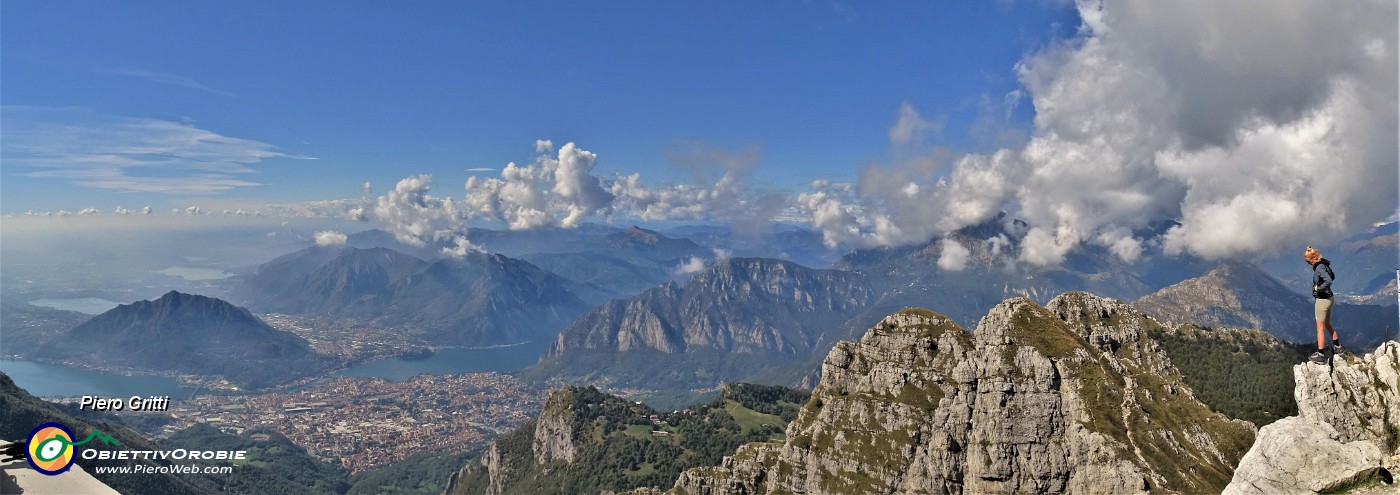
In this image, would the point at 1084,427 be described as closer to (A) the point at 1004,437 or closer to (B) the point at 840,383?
(A) the point at 1004,437

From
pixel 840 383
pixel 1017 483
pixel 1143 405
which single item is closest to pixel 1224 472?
pixel 1143 405

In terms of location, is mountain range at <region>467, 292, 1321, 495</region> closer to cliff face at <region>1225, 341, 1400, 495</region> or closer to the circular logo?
cliff face at <region>1225, 341, 1400, 495</region>

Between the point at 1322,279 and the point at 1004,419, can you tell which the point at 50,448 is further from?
the point at 1004,419

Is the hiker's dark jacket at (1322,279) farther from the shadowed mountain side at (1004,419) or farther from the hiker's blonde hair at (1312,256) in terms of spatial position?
the shadowed mountain side at (1004,419)

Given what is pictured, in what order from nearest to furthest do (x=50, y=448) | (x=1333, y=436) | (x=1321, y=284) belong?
1. (x=50, y=448)
2. (x=1321, y=284)
3. (x=1333, y=436)

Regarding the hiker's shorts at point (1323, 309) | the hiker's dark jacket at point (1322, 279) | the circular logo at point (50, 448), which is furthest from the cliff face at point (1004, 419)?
the circular logo at point (50, 448)

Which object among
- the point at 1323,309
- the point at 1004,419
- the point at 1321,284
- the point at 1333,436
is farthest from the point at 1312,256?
the point at 1004,419

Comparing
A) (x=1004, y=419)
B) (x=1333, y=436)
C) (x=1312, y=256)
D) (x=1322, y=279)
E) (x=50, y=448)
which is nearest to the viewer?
(x=50, y=448)
